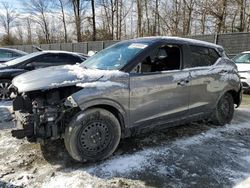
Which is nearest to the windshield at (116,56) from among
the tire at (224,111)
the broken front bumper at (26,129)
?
the broken front bumper at (26,129)

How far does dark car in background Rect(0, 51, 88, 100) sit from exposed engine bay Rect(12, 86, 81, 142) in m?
4.02

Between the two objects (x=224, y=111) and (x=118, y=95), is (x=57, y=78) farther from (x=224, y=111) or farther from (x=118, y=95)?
(x=224, y=111)

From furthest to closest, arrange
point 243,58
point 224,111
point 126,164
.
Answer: point 243,58 → point 224,111 → point 126,164

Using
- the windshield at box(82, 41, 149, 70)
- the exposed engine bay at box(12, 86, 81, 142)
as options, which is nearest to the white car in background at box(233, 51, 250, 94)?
the windshield at box(82, 41, 149, 70)

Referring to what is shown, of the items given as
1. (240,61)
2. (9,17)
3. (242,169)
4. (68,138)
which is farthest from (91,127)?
(9,17)

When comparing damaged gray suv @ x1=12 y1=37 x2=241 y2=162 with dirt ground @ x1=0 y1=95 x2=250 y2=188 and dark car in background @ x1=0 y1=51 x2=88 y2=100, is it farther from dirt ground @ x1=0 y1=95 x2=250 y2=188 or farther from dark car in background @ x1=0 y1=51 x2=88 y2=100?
dark car in background @ x1=0 y1=51 x2=88 y2=100

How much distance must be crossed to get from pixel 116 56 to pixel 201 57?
165 cm

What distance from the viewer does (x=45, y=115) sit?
3.72 metres

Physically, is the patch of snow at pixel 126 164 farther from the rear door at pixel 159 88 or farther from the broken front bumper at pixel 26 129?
the broken front bumper at pixel 26 129

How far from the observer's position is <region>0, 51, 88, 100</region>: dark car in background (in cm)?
790

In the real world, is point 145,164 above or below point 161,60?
below

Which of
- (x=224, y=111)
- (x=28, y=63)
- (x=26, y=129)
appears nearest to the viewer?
(x=26, y=129)

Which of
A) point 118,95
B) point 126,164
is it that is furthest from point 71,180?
point 118,95

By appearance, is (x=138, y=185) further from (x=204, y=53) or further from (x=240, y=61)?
(x=240, y=61)
